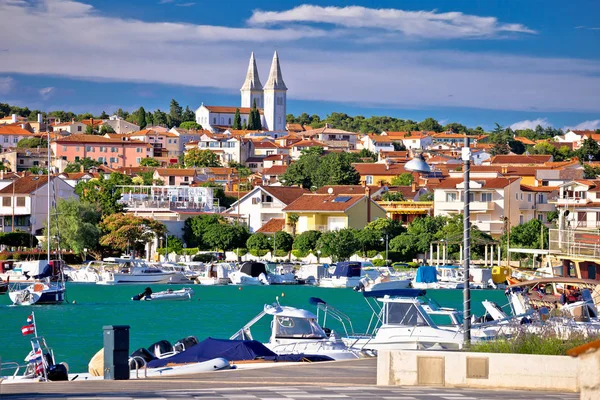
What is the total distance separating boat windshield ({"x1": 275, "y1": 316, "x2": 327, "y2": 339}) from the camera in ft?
96.0

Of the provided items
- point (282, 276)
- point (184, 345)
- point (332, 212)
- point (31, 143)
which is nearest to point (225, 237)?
point (332, 212)

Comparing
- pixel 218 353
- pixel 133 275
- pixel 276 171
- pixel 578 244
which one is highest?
pixel 276 171

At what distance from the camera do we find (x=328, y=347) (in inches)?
1104

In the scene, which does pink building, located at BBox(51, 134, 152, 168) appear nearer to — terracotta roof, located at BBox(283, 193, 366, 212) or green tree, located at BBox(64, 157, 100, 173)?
green tree, located at BBox(64, 157, 100, 173)

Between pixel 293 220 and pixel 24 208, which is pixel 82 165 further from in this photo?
pixel 293 220

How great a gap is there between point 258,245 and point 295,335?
158ft

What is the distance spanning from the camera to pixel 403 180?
108 m

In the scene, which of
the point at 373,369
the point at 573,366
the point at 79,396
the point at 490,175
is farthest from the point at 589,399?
the point at 490,175

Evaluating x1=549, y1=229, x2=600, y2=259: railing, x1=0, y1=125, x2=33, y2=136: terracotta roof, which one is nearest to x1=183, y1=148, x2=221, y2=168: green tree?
x1=0, y1=125, x2=33, y2=136: terracotta roof

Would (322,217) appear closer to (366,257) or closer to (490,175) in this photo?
(366,257)

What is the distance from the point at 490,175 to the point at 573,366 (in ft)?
234

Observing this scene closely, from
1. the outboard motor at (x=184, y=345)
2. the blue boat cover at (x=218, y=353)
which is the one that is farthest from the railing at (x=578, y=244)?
the blue boat cover at (x=218, y=353)

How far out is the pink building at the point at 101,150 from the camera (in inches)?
5738

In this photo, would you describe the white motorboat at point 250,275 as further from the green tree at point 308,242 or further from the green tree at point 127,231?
the green tree at point 127,231
